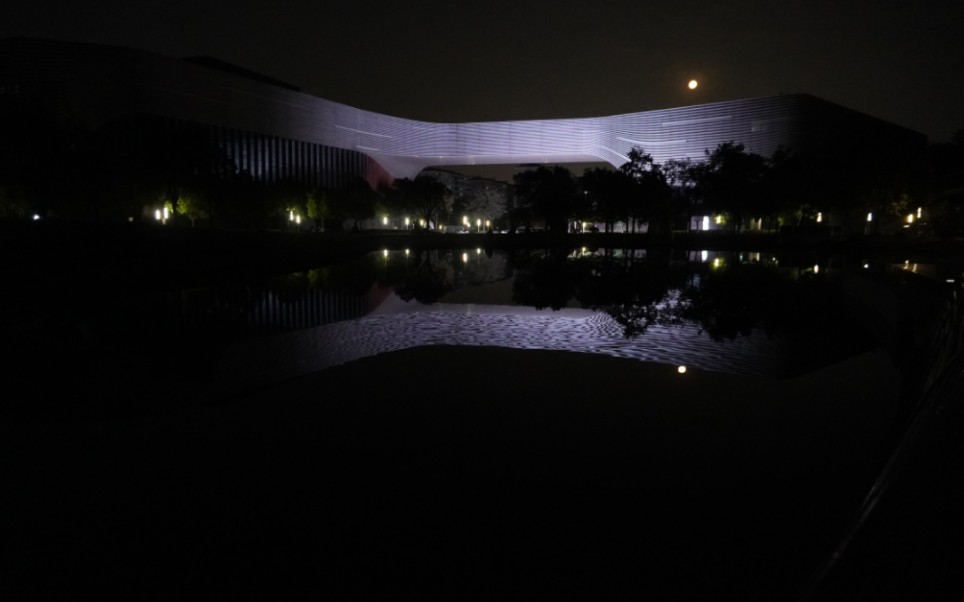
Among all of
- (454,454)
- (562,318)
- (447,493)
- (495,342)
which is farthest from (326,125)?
(447,493)

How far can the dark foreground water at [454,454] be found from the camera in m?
3.38

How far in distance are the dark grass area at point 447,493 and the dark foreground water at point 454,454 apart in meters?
0.02

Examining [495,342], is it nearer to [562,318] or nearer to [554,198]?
[562,318]

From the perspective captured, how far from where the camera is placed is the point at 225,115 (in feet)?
205

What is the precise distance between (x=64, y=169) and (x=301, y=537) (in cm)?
2815

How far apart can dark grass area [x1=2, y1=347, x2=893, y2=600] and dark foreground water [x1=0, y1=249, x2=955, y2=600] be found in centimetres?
2

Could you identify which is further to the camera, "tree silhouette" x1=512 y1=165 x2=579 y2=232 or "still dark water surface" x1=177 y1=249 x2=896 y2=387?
"tree silhouette" x1=512 y1=165 x2=579 y2=232

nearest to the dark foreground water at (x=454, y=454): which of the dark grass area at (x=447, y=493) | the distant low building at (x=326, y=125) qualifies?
the dark grass area at (x=447, y=493)

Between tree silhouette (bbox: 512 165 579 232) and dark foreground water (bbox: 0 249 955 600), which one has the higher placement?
tree silhouette (bbox: 512 165 579 232)

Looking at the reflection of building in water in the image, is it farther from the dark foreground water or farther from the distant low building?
the distant low building

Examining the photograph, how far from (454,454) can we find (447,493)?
0.73 metres

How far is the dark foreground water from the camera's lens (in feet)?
11.1

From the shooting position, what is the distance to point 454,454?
5020 millimetres

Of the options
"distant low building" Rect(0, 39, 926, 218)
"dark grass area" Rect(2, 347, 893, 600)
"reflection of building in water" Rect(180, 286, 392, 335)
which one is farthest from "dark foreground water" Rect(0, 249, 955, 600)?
"distant low building" Rect(0, 39, 926, 218)
